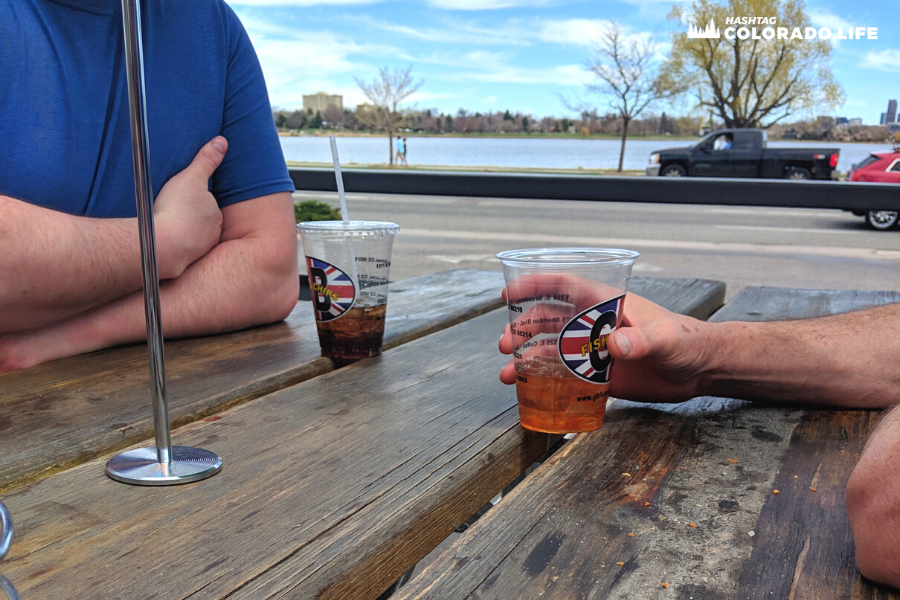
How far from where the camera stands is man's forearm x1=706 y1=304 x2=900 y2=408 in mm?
860

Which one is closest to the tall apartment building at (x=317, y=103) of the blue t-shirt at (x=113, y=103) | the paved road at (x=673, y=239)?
the paved road at (x=673, y=239)

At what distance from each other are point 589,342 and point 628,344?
0.14 ft

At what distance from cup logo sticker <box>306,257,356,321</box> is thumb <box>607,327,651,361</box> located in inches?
15.6

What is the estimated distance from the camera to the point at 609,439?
2.46 feet

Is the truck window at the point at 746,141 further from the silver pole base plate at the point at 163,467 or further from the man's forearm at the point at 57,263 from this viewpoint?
the silver pole base plate at the point at 163,467

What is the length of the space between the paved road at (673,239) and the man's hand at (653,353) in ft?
22.6

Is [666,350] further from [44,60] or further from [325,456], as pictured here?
[44,60]

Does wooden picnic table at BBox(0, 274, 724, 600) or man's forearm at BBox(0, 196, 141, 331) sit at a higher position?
man's forearm at BBox(0, 196, 141, 331)

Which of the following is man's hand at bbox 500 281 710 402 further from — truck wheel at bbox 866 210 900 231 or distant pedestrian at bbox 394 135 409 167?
distant pedestrian at bbox 394 135 409 167

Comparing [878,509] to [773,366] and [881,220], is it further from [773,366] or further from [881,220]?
[881,220]

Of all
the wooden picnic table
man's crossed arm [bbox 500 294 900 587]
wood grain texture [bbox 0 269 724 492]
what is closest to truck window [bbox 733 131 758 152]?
wood grain texture [bbox 0 269 724 492]

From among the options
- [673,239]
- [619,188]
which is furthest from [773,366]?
[673,239]

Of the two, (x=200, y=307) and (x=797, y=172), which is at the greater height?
(x=200, y=307)

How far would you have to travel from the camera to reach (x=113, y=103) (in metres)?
1.15
